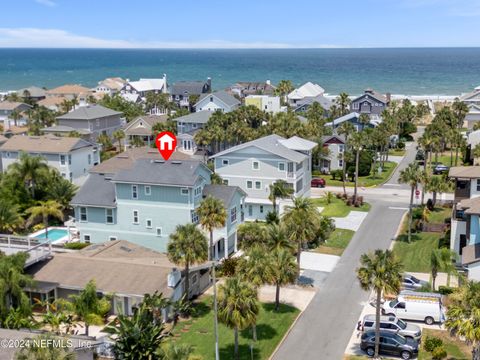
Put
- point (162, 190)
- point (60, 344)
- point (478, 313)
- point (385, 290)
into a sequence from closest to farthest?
point (60, 344), point (478, 313), point (385, 290), point (162, 190)

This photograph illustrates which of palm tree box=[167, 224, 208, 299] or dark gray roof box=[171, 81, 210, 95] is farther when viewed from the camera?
dark gray roof box=[171, 81, 210, 95]

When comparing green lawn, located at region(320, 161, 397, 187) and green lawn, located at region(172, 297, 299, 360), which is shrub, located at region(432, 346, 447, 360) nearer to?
green lawn, located at region(172, 297, 299, 360)

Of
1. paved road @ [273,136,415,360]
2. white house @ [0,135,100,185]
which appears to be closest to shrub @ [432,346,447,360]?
paved road @ [273,136,415,360]

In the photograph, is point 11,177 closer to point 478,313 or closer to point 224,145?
point 224,145

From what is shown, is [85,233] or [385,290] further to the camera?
[85,233]

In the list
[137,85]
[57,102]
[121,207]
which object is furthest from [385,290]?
[137,85]
